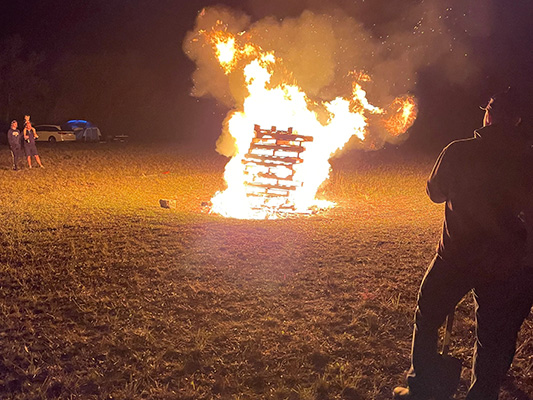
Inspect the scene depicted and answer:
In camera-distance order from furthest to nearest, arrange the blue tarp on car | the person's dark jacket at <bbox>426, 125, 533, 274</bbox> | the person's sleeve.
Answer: the blue tarp on car
the person's sleeve
the person's dark jacket at <bbox>426, 125, 533, 274</bbox>

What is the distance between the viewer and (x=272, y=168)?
10.7 metres

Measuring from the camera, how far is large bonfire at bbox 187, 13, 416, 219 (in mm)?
10414

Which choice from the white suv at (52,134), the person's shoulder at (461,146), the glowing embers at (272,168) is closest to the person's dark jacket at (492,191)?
the person's shoulder at (461,146)

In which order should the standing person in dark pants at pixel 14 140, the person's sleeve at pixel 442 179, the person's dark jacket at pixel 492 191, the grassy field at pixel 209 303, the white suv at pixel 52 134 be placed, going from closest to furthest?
the person's dark jacket at pixel 492 191
the person's sleeve at pixel 442 179
the grassy field at pixel 209 303
the standing person in dark pants at pixel 14 140
the white suv at pixel 52 134

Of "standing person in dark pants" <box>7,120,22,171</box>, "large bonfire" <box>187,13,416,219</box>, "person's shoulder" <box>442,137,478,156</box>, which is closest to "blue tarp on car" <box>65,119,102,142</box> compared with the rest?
"standing person in dark pants" <box>7,120,22,171</box>

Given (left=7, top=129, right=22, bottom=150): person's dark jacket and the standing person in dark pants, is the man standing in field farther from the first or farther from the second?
(left=7, top=129, right=22, bottom=150): person's dark jacket

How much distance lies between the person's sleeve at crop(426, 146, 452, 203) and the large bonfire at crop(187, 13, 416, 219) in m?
7.00

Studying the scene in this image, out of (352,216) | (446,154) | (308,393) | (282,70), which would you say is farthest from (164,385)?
(282,70)

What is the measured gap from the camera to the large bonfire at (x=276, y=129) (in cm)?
1041

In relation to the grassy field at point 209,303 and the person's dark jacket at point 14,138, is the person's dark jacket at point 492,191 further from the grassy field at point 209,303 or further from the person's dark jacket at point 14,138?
the person's dark jacket at point 14,138

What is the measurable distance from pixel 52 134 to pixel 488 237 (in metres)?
32.2

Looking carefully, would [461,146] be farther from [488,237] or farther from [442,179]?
[488,237]

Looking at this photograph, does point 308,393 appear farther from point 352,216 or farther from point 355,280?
point 352,216

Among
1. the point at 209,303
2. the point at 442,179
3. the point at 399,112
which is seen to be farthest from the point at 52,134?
the point at 442,179
